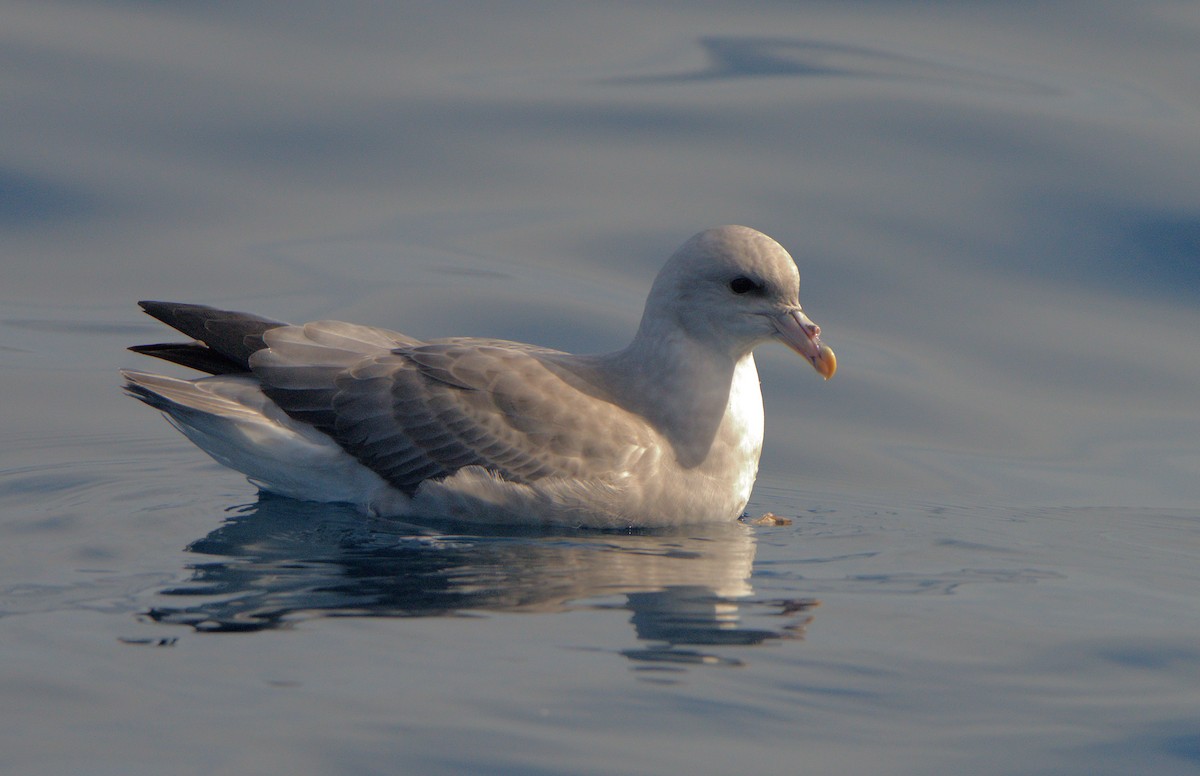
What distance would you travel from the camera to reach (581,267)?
9844 millimetres

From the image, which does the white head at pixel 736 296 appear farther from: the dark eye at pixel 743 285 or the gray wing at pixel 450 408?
the gray wing at pixel 450 408

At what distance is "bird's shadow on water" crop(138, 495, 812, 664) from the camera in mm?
5316

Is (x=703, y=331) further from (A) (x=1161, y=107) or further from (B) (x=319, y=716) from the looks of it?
(A) (x=1161, y=107)

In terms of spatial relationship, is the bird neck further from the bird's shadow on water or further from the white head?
the bird's shadow on water

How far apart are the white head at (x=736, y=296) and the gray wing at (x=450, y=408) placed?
49cm

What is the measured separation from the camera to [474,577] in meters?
5.82

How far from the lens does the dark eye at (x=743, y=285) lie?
22.1ft

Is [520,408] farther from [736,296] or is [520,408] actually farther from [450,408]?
[736,296]

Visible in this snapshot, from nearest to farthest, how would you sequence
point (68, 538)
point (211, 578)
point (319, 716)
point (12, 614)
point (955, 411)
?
1. point (319, 716)
2. point (12, 614)
3. point (211, 578)
4. point (68, 538)
5. point (955, 411)

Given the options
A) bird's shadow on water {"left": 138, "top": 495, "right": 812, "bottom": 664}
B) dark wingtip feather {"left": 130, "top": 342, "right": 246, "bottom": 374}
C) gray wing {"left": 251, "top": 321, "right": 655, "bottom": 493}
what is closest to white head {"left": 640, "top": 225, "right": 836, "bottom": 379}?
gray wing {"left": 251, "top": 321, "right": 655, "bottom": 493}

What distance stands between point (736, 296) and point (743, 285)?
0.06 meters

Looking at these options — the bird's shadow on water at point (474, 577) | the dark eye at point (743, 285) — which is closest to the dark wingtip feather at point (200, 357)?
the bird's shadow on water at point (474, 577)

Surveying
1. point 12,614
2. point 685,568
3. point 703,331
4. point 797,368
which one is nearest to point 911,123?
point 797,368

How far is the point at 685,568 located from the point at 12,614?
2292mm
